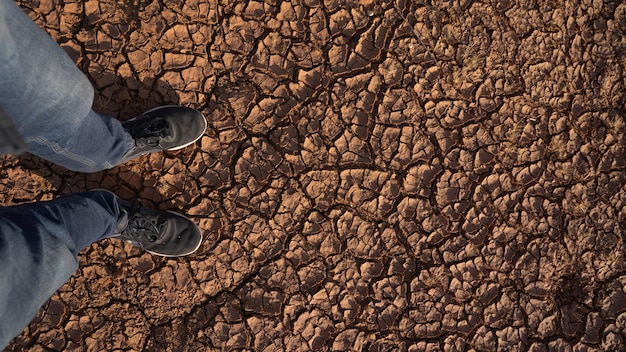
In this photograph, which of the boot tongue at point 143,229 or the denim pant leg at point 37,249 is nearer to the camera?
the denim pant leg at point 37,249

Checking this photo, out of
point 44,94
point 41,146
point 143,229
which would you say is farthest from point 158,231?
point 44,94

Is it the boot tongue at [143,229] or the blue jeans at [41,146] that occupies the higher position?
the blue jeans at [41,146]

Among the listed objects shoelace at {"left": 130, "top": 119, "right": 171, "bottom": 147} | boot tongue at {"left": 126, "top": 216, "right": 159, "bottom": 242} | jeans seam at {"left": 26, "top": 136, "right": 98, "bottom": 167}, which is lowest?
boot tongue at {"left": 126, "top": 216, "right": 159, "bottom": 242}

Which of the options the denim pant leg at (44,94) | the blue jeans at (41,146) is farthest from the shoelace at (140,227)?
the denim pant leg at (44,94)

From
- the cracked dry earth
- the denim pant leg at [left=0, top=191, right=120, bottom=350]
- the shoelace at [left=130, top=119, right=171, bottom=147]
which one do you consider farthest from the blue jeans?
the cracked dry earth

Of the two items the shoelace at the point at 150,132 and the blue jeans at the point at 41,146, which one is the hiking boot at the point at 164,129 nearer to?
the shoelace at the point at 150,132

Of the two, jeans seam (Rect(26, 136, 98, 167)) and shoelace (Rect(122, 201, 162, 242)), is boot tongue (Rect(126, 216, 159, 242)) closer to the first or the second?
shoelace (Rect(122, 201, 162, 242))

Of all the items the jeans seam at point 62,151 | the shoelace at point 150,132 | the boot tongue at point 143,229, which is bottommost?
the boot tongue at point 143,229

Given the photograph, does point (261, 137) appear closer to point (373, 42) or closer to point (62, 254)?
point (373, 42)
